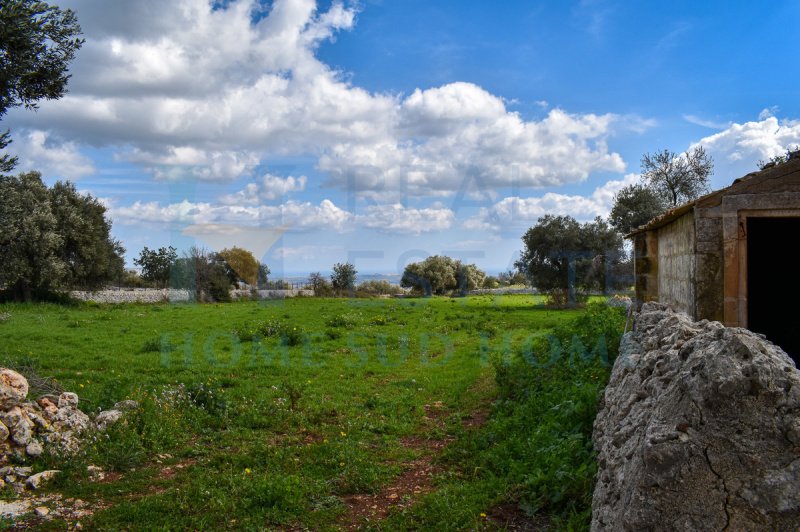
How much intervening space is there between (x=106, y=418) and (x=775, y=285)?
11938mm

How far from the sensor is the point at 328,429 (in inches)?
376

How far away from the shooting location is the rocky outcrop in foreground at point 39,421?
7.90 meters

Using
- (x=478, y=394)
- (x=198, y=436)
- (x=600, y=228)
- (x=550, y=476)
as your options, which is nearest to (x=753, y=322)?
(x=478, y=394)

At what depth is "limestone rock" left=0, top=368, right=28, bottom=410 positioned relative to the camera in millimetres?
8328

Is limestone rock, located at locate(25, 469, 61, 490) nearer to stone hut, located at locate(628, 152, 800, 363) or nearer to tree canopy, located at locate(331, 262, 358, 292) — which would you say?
stone hut, located at locate(628, 152, 800, 363)

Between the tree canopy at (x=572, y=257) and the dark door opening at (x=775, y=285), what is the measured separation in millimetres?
22172

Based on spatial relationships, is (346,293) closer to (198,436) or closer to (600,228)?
(600,228)

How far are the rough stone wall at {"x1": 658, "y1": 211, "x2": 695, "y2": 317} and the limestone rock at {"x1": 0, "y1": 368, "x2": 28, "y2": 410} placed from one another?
10.0 meters

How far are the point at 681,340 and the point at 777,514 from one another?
1.96 meters

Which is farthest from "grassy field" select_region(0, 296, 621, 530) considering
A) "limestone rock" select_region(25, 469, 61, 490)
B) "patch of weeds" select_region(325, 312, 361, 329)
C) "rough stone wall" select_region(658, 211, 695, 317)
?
"patch of weeds" select_region(325, 312, 361, 329)

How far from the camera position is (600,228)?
3403 centimetres

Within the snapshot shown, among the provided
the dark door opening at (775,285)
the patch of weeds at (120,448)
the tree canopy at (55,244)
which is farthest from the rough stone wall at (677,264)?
the tree canopy at (55,244)

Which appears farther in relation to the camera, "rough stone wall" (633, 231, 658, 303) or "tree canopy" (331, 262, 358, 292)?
"tree canopy" (331, 262, 358, 292)

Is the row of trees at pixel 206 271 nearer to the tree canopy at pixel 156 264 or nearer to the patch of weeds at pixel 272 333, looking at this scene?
the tree canopy at pixel 156 264
